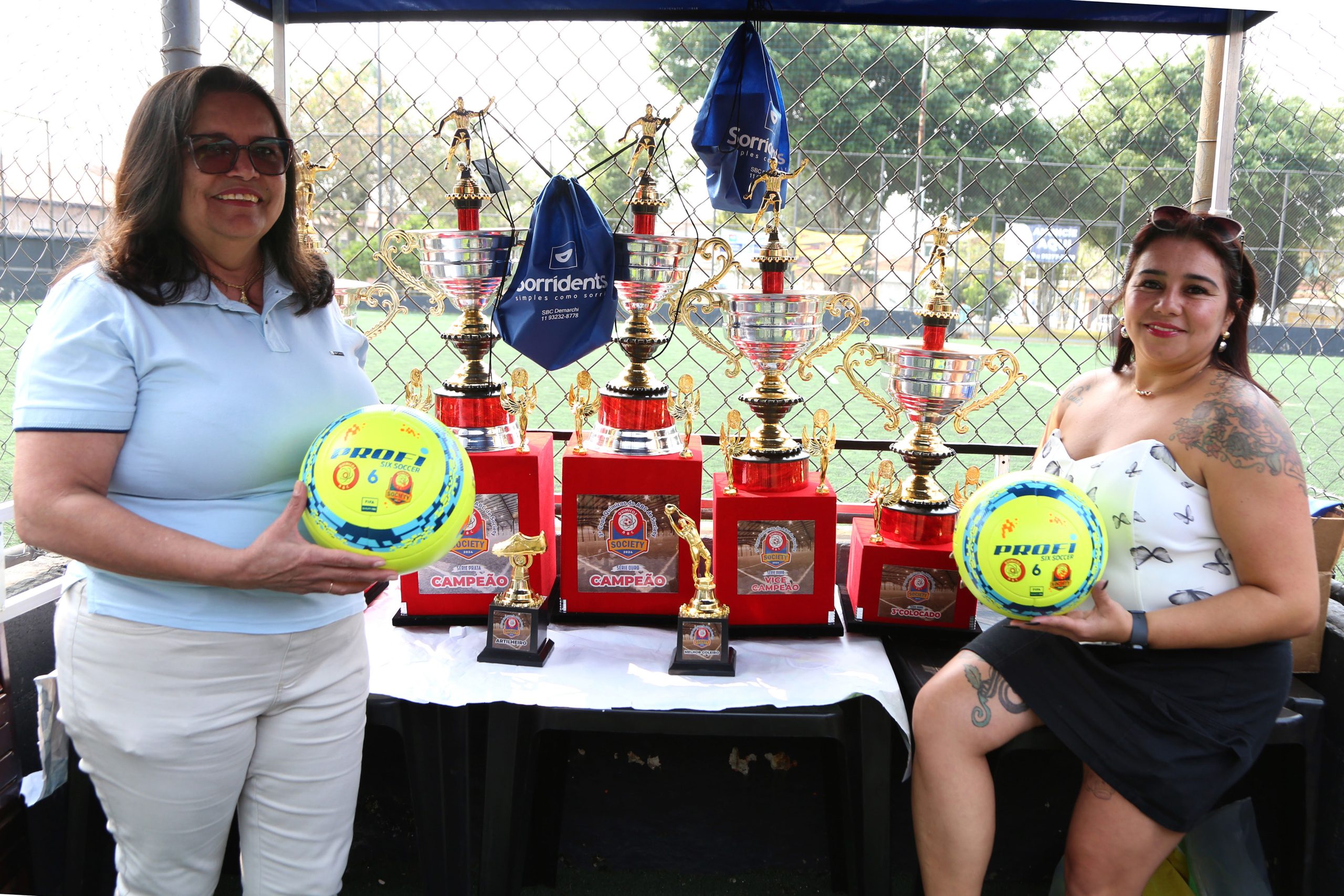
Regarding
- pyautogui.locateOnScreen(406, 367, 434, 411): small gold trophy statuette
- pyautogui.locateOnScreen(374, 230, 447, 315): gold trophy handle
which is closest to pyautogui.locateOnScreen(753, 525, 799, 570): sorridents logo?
pyautogui.locateOnScreen(406, 367, 434, 411): small gold trophy statuette

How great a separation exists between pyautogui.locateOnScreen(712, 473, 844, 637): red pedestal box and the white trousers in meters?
0.82

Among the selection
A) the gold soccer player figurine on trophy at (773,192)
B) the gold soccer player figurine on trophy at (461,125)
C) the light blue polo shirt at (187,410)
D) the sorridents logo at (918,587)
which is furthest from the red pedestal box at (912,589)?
the gold soccer player figurine on trophy at (461,125)

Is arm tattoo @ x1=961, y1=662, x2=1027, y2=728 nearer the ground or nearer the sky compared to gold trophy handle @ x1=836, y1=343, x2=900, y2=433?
nearer the ground

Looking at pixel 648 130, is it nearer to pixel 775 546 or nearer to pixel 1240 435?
Result: pixel 775 546

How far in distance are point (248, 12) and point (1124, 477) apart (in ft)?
8.15

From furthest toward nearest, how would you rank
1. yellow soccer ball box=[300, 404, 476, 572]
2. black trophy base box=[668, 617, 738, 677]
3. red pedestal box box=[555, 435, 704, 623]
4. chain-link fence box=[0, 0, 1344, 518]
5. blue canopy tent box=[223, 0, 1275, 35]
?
chain-link fence box=[0, 0, 1344, 518] < blue canopy tent box=[223, 0, 1275, 35] < red pedestal box box=[555, 435, 704, 623] < black trophy base box=[668, 617, 738, 677] < yellow soccer ball box=[300, 404, 476, 572]

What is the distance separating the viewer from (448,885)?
5.87ft

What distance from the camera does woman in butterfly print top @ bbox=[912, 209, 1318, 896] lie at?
1.54 metres

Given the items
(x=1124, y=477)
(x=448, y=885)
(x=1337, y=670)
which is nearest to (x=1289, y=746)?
(x=1337, y=670)

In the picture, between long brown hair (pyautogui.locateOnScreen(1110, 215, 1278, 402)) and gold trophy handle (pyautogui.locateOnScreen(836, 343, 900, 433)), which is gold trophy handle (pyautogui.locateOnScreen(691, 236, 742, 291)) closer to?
gold trophy handle (pyautogui.locateOnScreen(836, 343, 900, 433))

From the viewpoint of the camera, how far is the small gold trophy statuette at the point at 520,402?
6.41 ft

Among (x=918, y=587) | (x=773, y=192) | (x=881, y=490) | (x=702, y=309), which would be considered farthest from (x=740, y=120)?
(x=918, y=587)

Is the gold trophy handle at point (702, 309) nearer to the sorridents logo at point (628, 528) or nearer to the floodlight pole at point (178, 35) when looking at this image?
the sorridents logo at point (628, 528)

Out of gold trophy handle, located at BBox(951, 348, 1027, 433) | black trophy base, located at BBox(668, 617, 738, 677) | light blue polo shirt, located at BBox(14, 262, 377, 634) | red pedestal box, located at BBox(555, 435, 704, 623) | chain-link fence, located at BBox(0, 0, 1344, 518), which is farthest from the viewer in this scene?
chain-link fence, located at BBox(0, 0, 1344, 518)
